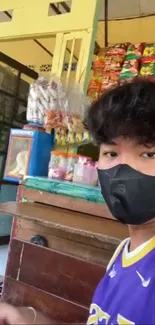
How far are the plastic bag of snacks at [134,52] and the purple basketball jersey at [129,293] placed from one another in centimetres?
203

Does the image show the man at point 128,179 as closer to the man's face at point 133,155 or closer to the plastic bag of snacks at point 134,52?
the man's face at point 133,155

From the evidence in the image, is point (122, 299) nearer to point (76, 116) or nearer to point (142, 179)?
point (142, 179)

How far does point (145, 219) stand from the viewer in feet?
2.04

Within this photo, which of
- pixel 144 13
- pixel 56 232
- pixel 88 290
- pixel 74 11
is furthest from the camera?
pixel 144 13

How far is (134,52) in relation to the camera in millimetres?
2473

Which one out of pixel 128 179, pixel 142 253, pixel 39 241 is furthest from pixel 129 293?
pixel 39 241

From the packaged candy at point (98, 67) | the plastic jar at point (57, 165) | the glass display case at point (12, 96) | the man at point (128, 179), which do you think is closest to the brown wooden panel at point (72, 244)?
the plastic jar at point (57, 165)

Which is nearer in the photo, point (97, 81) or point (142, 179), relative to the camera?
point (142, 179)

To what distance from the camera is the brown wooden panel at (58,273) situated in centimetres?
103

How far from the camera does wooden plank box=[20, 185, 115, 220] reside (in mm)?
1187

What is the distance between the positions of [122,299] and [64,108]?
3.44 ft

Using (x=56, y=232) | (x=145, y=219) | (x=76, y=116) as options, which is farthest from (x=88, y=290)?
(x=76, y=116)

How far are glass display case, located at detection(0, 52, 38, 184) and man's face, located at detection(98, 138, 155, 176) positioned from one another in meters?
1.92

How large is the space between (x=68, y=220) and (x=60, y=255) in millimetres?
109
